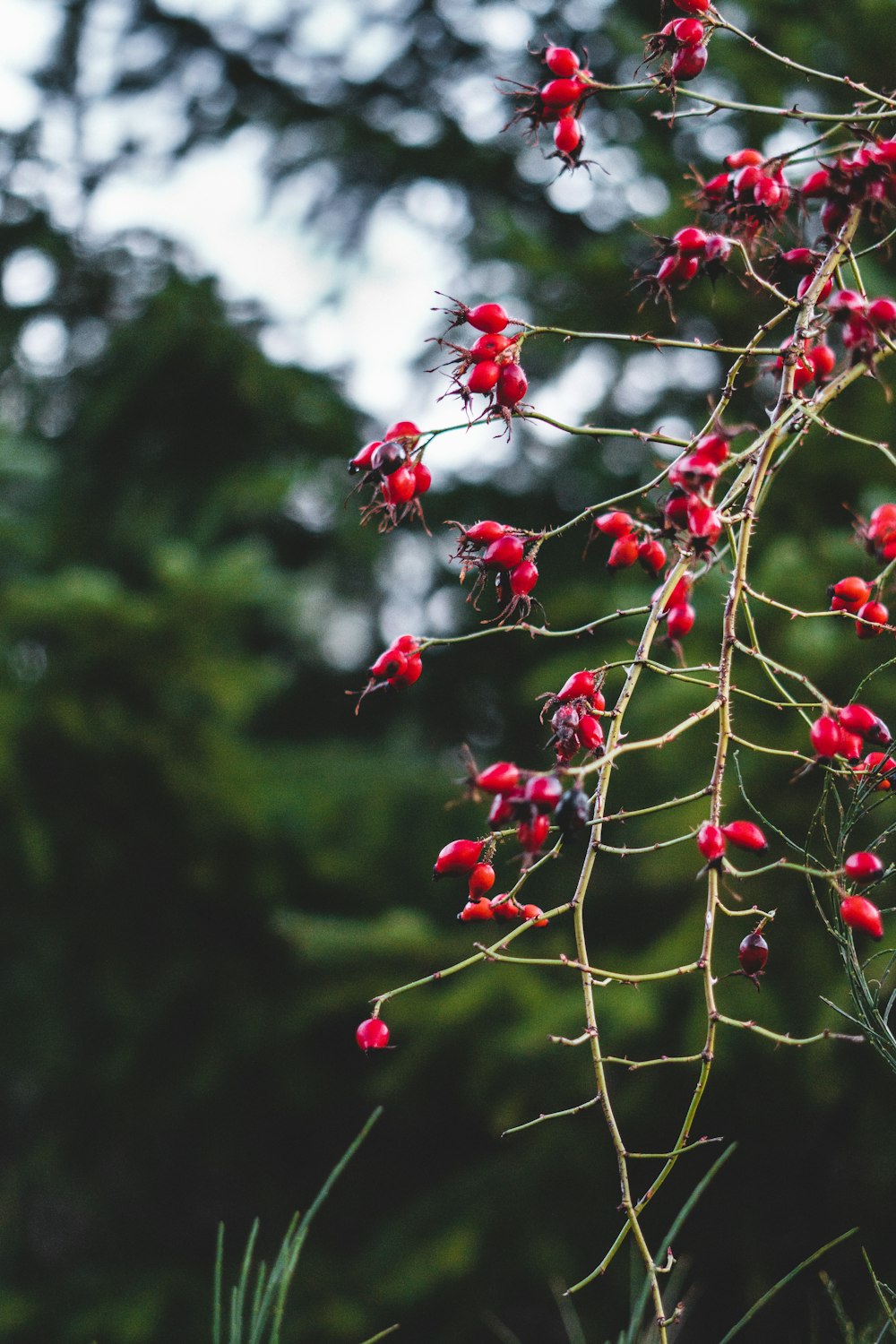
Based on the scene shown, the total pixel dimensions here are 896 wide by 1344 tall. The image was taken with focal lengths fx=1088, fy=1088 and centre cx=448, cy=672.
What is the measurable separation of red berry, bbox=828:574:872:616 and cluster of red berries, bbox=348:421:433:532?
0.73 feet

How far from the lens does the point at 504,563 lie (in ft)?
1.84

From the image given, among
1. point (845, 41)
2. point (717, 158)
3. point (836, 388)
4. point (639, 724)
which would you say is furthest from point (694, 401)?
point (836, 388)

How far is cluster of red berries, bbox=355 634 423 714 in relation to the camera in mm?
552

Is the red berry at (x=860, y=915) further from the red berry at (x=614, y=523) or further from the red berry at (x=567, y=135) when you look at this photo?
the red berry at (x=567, y=135)

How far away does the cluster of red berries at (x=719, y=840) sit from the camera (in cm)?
46

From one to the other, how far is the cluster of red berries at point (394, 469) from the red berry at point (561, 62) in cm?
21

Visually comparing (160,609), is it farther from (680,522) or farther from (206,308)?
(680,522)

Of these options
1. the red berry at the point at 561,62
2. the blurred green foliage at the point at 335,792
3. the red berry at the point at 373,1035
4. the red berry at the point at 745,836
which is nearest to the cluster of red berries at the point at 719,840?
the red berry at the point at 745,836

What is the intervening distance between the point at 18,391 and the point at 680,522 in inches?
141

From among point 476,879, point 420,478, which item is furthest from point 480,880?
point 420,478

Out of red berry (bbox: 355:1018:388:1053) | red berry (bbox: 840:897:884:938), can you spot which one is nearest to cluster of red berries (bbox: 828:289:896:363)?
red berry (bbox: 840:897:884:938)

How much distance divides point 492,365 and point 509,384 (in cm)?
1

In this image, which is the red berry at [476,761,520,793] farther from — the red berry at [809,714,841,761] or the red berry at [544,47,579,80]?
the red berry at [544,47,579,80]

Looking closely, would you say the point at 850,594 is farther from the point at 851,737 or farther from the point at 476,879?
the point at 476,879
